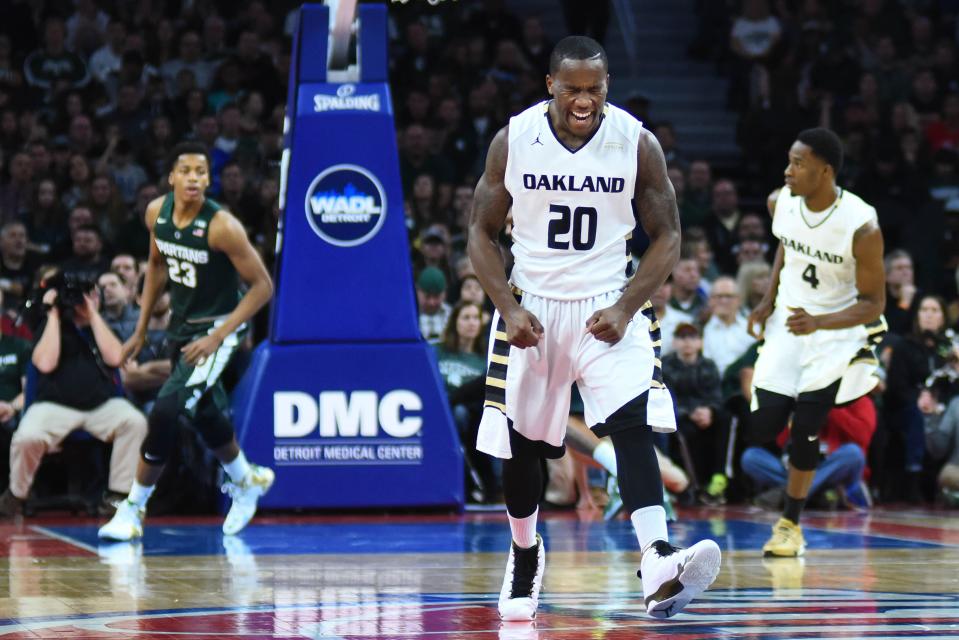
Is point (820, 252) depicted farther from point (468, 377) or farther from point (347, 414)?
point (468, 377)

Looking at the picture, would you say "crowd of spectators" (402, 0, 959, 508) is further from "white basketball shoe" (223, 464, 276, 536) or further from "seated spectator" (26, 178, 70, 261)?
"white basketball shoe" (223, 464, 276, 536)

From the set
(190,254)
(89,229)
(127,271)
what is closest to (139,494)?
(190,254)

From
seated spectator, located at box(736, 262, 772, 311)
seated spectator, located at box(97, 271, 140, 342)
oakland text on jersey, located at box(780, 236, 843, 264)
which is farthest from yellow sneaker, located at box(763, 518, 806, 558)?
seated spectator, located at box(97, 271, 140, 342)

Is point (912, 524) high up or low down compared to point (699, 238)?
down

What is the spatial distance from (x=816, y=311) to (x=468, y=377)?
3.40 meters

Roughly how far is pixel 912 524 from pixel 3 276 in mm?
6590

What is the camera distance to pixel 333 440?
9547 mm

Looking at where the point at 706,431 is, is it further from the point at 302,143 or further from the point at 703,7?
the point at 703,7

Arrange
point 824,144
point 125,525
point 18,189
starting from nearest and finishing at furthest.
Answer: point 824,144 → point 125,525 → point 18,189

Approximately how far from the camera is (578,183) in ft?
17.1

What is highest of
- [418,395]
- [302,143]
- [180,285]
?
[302,143]

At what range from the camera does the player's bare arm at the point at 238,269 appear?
8.12 metres

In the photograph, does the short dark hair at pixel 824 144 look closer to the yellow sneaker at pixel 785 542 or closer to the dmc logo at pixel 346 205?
the yellow sneaker at pixel 785 542

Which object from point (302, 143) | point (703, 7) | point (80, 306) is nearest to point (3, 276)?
point (80, 306)
